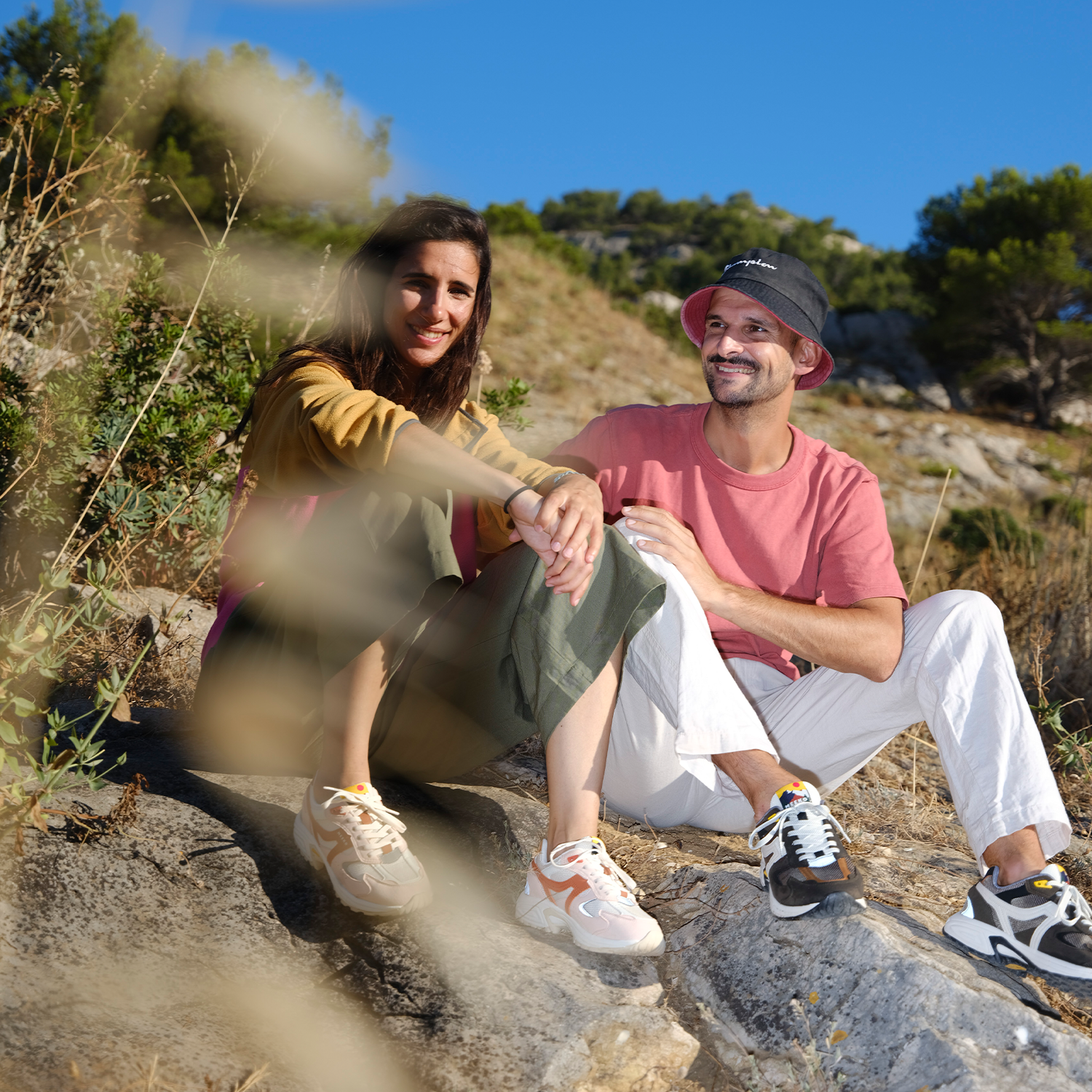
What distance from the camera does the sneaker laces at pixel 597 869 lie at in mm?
1719

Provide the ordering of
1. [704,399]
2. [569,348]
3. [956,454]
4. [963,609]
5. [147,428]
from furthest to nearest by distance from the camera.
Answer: [704,399]
[569,348]
[956,454]
[147,428]
[963,609]

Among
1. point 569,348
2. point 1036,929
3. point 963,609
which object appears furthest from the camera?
point 569,348

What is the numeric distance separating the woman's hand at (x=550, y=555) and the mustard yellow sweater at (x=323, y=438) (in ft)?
0.57

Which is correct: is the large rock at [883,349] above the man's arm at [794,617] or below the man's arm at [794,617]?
above

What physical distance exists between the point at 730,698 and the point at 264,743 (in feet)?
3.37

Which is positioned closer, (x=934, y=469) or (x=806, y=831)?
(x=806, y=831)

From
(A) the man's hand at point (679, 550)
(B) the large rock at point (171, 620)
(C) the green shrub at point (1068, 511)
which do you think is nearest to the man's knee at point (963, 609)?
(A) the man's hand at point (679, 550)

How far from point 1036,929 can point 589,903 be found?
806mm

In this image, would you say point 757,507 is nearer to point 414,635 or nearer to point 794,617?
point 794,617

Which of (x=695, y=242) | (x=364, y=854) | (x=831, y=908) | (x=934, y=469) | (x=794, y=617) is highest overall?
(x=695, y=242)

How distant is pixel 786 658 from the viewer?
7.97ft

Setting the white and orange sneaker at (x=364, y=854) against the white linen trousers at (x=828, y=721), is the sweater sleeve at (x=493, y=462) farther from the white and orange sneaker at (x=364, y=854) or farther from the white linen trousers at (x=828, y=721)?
the white and orange sneaker at (x=364, y=854)

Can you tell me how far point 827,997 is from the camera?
1.59 meters

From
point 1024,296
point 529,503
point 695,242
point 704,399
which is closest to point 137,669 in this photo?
point 529,503
